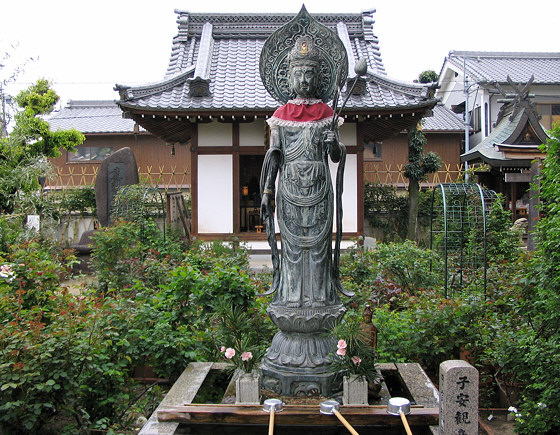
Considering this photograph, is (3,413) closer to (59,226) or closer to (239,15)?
(59,226)

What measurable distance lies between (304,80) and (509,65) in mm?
26781

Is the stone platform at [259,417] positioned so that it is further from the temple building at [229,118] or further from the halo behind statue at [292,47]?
the temple building at [229,118]

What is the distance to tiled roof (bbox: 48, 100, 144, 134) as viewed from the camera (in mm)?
23689

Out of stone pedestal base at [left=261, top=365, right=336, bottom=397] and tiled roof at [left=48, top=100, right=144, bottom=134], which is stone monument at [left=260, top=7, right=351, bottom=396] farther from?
tiled roof at [left=48, top=100, right=144, bottom=134]

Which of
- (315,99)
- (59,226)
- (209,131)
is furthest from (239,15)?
(315,99)

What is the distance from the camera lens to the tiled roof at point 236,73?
41.1 feet

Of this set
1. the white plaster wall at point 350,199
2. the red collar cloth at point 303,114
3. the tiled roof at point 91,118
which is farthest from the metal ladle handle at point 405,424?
the tiled roof at point 91,118

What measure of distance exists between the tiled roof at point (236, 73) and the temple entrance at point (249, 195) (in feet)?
10.1

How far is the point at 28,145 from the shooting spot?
14.5 metres

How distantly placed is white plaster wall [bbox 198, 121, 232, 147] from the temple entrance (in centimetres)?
278

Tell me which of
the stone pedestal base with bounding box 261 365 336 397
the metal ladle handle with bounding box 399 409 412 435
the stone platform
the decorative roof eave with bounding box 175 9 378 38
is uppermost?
the decorative roof eave with bounding box 175 9 378 38

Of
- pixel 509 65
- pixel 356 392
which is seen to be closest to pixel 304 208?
pixel 356 392

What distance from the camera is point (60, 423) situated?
4816 mm

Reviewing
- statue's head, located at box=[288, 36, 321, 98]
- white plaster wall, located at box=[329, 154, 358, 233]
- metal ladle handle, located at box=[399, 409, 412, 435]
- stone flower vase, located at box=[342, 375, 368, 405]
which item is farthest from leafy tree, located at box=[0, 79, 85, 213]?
metal ladle handle, located at box=[399, 409, 412, 435]
